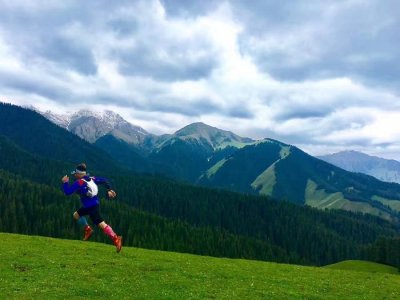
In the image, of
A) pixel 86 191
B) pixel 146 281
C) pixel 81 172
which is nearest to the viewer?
pixel 81 172

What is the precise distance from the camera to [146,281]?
91.5ft

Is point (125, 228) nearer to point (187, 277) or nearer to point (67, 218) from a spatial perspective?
point (67, 218)

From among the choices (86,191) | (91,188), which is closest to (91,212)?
(86,191)

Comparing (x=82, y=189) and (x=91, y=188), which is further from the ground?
(x=91, y=188)

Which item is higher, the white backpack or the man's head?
the man's head

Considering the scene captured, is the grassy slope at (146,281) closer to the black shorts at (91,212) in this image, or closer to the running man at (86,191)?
the running man at (86,191)

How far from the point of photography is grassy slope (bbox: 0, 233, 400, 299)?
24.3 m

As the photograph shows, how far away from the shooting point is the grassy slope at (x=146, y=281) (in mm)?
24312

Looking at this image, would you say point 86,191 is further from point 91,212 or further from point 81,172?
point 91,212

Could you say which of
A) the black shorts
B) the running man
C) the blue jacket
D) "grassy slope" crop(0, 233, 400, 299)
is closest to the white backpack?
the running man

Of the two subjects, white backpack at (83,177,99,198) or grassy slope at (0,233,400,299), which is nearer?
grassy slope at (0,233,400,299)

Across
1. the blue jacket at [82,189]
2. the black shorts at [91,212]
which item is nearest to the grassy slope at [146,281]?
the black shorts at [91,212]

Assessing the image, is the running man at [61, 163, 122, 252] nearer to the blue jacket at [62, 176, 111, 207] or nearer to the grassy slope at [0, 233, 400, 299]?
the blue jacket at [62, 176, 111, 207]

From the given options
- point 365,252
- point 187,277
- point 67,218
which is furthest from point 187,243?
point 187,277
